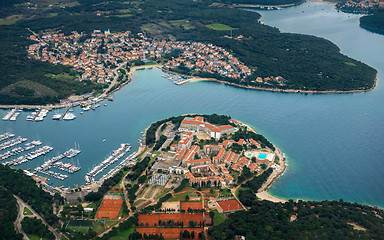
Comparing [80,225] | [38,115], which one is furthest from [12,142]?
[80,225]

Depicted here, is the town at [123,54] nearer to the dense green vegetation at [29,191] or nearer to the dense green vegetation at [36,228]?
the dense green vegetation at [29,191]

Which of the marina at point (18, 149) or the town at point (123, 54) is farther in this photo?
the town at point (123, 54)

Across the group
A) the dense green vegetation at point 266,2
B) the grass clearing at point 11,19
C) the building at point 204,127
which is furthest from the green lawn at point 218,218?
the dense green vegetation at point 266,2

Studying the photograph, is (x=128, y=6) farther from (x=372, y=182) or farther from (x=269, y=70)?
(x=372, y=182)

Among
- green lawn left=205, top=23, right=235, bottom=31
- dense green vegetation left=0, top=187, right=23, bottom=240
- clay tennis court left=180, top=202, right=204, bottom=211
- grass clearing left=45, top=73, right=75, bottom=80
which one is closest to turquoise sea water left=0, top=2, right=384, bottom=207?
dense green vegetation left=0, top=187, right=23, bottom=240

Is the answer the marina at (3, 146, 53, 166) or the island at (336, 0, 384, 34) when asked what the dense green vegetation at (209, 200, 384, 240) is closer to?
the marina at (3, 146, 53, 166)

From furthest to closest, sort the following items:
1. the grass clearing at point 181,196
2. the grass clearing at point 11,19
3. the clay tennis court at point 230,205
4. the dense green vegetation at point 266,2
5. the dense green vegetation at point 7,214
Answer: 1. the dense green vegetation at point 266,2
2. the grass clearing at point 11,19
3. the grass clearing at point 181,196
4. the clay tennis court at point 230,205
5. the dense green vegetation at point 7,214

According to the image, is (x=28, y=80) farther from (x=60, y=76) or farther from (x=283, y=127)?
(x=283, y=127)

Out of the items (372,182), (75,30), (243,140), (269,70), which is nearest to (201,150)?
(243,140)
